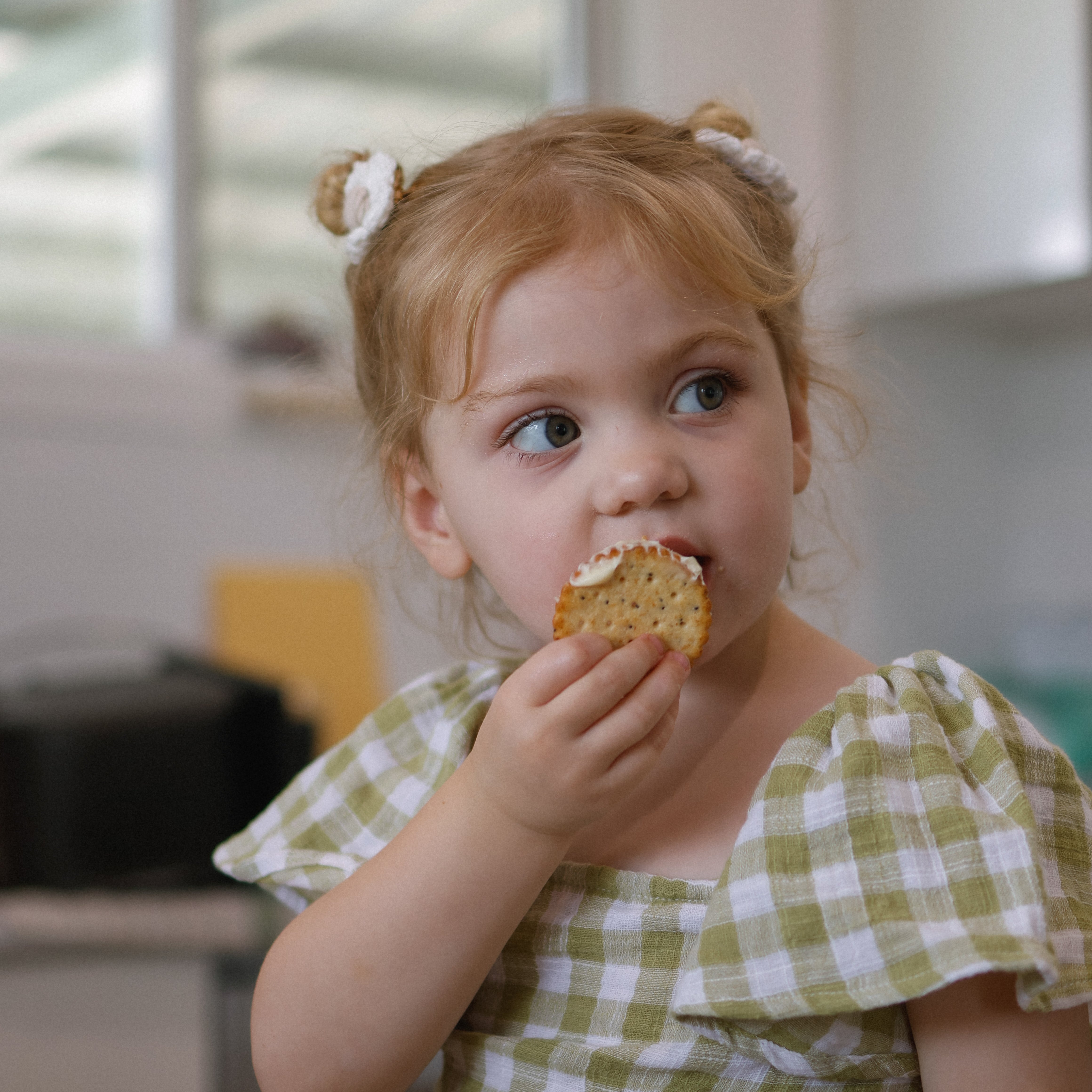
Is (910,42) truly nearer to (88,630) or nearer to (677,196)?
(88,630)

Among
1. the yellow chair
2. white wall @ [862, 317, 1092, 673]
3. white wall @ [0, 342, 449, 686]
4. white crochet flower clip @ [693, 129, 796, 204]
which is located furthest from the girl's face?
white wall @ [862, 317, 1092, 673]

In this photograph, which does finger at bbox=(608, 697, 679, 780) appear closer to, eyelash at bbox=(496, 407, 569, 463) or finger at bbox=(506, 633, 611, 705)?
finger at bbox=(506, 633, 611, 705)

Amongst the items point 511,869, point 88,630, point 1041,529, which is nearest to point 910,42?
point 1041,529

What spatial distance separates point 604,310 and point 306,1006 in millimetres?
372

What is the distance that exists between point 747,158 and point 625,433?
0.76ft

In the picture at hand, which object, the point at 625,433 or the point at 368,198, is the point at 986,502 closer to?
the point at 368,198

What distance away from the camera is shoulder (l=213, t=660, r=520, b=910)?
30.0 inches

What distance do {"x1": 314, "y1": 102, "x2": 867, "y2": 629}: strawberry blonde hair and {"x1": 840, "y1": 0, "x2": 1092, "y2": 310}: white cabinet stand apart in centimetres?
194

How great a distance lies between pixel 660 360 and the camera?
638mm

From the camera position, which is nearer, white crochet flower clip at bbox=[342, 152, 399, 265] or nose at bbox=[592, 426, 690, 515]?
nose at bbox=[592, 426, 690, 515]

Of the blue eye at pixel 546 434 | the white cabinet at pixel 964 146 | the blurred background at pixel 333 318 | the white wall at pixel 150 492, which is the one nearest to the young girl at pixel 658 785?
the blue eye at pixel 546 434

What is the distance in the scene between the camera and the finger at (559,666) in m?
0.60

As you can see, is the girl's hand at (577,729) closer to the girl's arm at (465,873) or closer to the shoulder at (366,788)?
the girl's arm at (465,873)

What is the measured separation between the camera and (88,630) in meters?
2.37
